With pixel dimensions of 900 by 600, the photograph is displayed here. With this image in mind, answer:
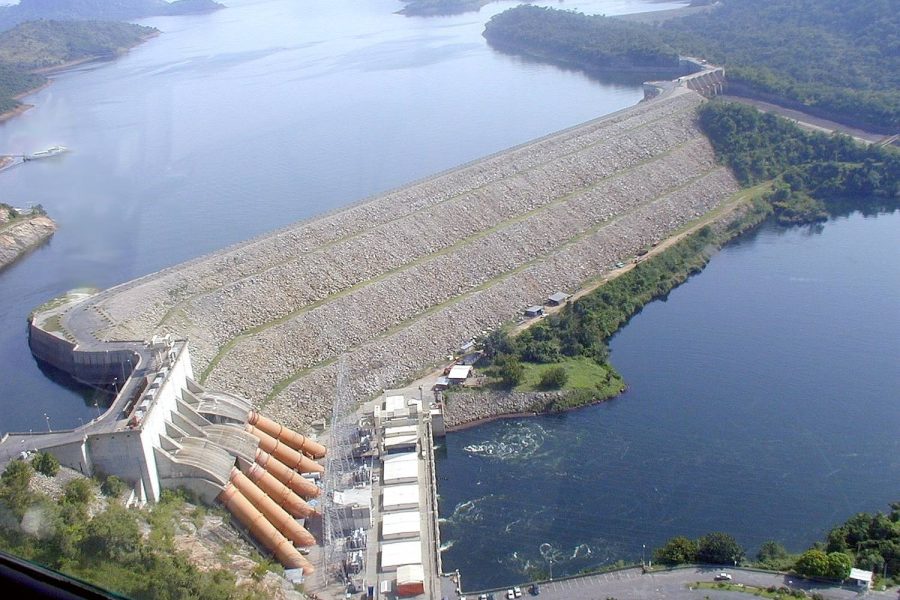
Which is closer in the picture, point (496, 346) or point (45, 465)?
point (45, 465)

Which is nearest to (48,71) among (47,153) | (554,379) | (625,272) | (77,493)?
(47,153)

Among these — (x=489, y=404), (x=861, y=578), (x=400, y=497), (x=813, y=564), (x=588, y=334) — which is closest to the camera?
(x=861, y=578)

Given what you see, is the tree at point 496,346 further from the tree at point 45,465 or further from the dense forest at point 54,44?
the dense forest at point 54,44

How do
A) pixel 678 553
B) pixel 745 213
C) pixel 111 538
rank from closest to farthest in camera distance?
pixel 111 538, pixel 678 553, pixel 745 213

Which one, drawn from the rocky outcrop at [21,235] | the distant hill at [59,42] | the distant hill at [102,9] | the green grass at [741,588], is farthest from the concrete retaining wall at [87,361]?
the distant hill at [102,9]

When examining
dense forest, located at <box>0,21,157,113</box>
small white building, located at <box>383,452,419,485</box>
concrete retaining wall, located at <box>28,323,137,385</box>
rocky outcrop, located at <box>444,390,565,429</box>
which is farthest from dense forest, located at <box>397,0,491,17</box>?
small white building, located at <box>383,452,419,485</box>

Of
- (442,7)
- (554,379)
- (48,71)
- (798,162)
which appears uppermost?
(442,7)

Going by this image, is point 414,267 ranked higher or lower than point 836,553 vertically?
higher

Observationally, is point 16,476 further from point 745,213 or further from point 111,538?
A: point 745,213
